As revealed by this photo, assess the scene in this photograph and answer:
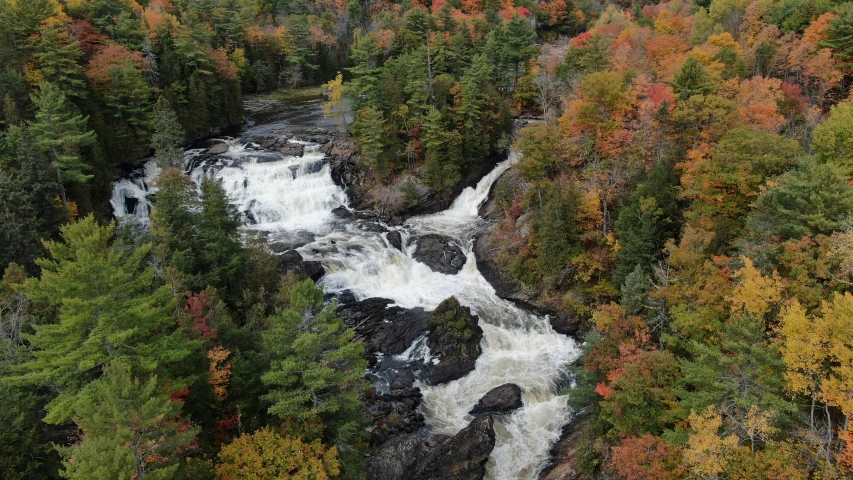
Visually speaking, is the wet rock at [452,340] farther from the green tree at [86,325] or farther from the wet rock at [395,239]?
the green tree at [86,325]

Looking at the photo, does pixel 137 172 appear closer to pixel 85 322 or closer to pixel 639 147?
pixel 85 322

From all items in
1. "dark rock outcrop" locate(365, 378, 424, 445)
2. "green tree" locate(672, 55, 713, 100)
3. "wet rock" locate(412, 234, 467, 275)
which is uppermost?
"green tree" locate(672, 55, 713, 100)

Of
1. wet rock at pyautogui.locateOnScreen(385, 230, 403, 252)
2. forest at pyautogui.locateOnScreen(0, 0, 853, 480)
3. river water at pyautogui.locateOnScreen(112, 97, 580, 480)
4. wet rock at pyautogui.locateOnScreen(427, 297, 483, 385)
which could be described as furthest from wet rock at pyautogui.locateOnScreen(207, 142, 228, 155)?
wet rock at pyautogui.locateOnScreen(427, 297, 483, 385)

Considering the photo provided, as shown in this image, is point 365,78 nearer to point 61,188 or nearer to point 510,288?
point 510,288

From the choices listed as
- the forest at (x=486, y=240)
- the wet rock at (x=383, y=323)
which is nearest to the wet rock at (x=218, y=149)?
the forest at (x=486, y=240)

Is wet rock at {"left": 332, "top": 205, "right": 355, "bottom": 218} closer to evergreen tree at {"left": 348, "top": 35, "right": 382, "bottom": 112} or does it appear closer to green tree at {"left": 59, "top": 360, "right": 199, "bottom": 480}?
evergreen tree at {"left": 348, "top": 35, "right": 382, "bottom": 112}

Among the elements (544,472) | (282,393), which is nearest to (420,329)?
(544,472)
